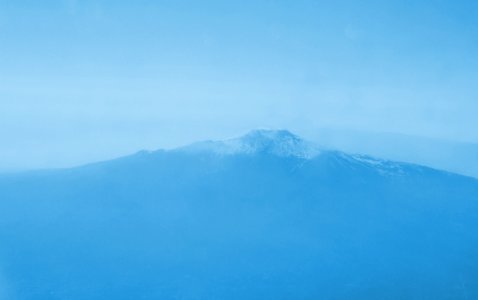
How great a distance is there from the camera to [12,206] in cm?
9488

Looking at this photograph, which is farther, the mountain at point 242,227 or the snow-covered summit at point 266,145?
the snow-covered summit at point 266,145

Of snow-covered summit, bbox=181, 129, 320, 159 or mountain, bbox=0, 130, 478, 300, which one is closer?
mountain, bbox=0, 130, 478, 300

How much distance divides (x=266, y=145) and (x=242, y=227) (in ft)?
99.1

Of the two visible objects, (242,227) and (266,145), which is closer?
(242,227)

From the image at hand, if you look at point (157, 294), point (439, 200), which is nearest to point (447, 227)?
point (439, 200)

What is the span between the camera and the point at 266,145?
11175 centimetres

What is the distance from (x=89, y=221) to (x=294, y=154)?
57.6 meters

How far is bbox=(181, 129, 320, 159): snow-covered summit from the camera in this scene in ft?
362

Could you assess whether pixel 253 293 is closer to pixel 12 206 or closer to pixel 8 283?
pixel 8 283

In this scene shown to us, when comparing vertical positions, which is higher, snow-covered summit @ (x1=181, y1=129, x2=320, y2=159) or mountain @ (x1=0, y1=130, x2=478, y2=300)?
snow-covered summit @ (x1=181, y1=129, x2=320, y2=159)

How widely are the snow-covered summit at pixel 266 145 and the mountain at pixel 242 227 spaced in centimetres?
31

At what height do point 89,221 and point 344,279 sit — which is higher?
point 89,221

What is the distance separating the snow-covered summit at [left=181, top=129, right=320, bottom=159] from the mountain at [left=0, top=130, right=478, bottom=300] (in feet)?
1.02

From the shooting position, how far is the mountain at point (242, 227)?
65.0 meters
